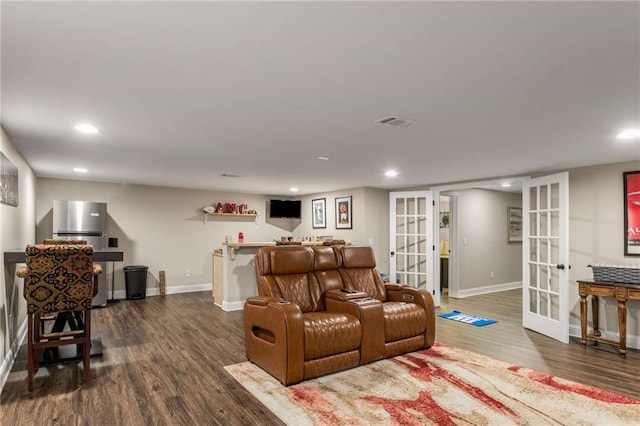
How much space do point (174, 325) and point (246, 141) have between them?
288 cm

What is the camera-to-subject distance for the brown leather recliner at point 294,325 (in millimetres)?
3133

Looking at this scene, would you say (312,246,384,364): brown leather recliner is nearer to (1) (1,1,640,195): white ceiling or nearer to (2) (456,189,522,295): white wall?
(1) (1,1,640,195): white ceiling

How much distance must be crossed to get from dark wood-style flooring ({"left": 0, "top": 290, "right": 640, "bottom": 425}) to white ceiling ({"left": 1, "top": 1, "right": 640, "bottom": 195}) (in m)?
2.14

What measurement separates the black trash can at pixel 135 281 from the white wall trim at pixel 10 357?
2.32 metres

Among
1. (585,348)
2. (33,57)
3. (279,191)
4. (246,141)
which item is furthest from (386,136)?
(279,191)

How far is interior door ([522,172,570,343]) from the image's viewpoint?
4488 millimetres

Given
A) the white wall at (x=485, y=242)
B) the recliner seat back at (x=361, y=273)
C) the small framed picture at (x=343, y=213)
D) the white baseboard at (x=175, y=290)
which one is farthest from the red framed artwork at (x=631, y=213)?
the white baseboard at (x=175, y=290)

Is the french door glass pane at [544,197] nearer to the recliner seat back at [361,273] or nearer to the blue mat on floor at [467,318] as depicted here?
the blue mat on floor at [467,318]

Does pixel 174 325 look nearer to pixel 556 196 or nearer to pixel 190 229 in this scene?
pixel 190 229

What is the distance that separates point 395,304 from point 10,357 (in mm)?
3738

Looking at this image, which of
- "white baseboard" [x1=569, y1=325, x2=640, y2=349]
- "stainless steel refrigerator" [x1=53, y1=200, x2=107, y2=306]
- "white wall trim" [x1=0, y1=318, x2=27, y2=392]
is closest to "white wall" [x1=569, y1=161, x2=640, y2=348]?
"white baseboard" [x1=569, y1=325, x2=640, y2=349]

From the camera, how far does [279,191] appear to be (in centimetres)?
814

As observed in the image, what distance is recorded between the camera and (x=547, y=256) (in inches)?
192

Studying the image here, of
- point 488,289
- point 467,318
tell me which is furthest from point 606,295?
point 488,289
